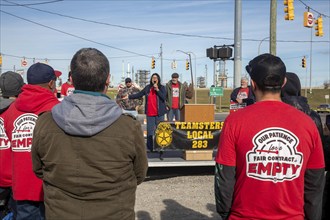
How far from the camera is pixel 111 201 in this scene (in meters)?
2.13

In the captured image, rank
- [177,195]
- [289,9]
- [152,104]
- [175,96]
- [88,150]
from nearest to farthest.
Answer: [88,150] < [177,195] < [152,104] < [175,96] < [289,9]

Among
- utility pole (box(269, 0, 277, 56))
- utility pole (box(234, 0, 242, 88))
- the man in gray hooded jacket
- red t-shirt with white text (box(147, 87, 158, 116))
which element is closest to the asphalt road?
red t-shirt with white text (box(147, 87, 158, 116))

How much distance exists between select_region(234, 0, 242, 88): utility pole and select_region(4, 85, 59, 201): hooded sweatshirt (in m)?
10.3

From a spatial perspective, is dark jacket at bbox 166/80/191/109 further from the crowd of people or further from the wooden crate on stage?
the crowd of people

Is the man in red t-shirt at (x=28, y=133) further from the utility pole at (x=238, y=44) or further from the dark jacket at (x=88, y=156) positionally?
the utility pole at (x=238, y=44)

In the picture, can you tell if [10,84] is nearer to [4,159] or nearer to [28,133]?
[4,159]

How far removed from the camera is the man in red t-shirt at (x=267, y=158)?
2.19 meters

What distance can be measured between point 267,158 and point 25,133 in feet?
6.27

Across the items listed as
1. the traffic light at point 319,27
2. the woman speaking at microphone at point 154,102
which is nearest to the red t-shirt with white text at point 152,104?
the woman speaking at microphone at point 154,102

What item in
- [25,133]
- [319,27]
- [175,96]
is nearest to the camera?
[25,133]

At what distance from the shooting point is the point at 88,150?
210 cm

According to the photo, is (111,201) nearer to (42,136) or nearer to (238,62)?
(42,136)

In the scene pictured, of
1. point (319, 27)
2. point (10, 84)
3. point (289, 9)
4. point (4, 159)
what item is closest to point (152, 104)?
point (10, 84)

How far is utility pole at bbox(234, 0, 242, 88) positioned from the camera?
42.1 ft
